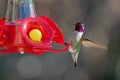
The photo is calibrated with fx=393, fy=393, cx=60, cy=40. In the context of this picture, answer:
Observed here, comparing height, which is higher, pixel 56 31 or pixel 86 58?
pixel 56 31

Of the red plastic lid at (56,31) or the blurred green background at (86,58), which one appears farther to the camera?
the blurred green background at (86,58)

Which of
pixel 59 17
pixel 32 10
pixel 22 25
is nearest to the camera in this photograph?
pixel 22 25

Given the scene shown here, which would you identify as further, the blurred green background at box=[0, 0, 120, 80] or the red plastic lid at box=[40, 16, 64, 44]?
the blurred green background at box=[0, 0, 120, 80]

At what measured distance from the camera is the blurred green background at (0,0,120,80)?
7211 mm

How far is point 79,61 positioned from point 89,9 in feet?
3.43

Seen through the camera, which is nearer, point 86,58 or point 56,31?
point 56,31

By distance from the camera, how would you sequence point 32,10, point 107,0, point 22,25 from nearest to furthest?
point 22,25
point 32,10
point 107,0

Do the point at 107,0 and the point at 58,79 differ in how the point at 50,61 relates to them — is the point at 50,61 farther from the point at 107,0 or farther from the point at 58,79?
the point at 107,0

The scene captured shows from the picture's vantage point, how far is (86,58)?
25.1 ft

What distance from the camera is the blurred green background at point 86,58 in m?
7.21

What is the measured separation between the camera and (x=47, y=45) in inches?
124

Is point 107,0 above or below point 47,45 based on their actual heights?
above

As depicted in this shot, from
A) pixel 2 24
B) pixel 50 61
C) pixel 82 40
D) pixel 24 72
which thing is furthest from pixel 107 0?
pixel 2 24

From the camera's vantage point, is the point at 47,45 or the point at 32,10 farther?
the point at 32,10
